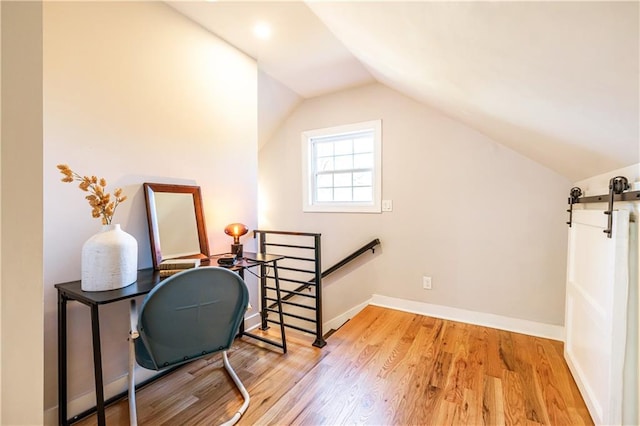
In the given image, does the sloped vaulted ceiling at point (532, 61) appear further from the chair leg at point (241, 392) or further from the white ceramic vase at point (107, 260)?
the chair leg at point (241, 392)

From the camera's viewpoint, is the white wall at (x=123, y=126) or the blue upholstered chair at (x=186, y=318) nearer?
the blue upholstered chair at (x=186, y=318)

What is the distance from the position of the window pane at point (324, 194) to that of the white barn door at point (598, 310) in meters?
2.25

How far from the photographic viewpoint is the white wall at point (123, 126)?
144 centimetres

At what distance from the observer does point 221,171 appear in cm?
231

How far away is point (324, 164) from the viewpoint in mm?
3492

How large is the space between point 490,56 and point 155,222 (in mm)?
1977

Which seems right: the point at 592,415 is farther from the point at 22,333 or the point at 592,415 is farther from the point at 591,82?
the point at 22,333

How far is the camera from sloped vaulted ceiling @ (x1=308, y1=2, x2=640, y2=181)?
669mm

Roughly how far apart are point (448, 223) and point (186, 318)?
2338 mm

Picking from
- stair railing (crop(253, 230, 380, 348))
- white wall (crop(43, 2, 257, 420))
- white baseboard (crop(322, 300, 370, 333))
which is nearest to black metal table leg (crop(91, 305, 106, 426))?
white wall (crop(43, 2, 257, 420))

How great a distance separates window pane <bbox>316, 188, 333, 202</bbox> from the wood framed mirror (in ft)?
5.51

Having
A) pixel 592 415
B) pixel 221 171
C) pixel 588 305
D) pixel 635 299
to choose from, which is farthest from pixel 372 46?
pixel 592 415

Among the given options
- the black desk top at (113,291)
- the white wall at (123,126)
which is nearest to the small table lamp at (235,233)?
the white wall at (123,126)

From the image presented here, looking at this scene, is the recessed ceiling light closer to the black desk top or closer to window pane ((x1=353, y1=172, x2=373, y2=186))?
window pane ((x1=353, y1=172, x2=373, y2=186))
